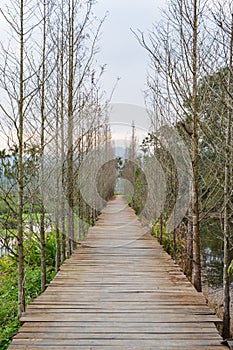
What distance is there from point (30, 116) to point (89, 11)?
182cm

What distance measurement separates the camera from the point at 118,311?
3244 millimetres

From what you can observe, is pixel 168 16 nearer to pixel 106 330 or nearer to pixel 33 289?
pixel 106 330

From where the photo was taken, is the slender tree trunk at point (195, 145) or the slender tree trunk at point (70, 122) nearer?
the slender tree trunk at point (195, 145)

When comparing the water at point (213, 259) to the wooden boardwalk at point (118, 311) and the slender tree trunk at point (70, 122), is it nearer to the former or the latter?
the wooden boardwalk at point (118, 311)

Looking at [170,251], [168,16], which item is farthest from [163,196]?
[168,16]

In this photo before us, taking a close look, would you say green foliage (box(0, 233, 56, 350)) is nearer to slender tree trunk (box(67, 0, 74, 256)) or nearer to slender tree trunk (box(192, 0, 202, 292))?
slender tree trunk (box(67, 0, 74, 256))

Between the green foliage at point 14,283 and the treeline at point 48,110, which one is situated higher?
the treeline at point 48,110

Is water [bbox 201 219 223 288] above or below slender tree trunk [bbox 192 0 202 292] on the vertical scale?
below

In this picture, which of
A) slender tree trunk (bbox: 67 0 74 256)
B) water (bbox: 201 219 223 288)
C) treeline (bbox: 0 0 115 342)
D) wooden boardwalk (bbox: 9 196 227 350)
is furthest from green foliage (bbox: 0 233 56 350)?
water (bbox: 201 219 223 288)

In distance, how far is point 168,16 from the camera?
4105 millimetres

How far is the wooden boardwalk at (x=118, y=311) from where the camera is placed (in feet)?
8.58

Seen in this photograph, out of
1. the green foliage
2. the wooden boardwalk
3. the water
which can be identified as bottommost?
the water

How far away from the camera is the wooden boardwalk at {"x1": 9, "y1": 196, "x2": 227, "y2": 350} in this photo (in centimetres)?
262

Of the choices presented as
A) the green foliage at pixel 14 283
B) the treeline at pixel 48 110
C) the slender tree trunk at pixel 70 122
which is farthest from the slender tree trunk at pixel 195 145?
the slender tree trunk at pixel 70 122
